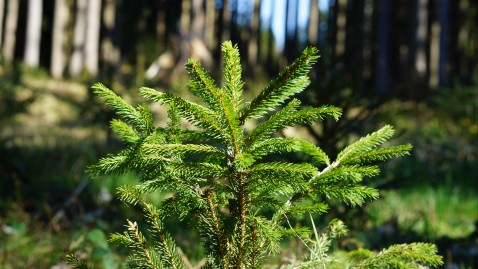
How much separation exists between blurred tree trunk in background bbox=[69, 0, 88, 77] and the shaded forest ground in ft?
27.6

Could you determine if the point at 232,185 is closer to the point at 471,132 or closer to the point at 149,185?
the point at 149,185

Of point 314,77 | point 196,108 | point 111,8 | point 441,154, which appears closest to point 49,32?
point 111,8

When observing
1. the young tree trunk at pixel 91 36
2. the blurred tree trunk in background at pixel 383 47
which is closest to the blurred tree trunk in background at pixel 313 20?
the blurred tree trunk in background at pixel 383 47

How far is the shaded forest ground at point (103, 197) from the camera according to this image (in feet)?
8.38

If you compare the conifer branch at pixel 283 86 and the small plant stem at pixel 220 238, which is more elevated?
the conifer branch at pixel 283 86

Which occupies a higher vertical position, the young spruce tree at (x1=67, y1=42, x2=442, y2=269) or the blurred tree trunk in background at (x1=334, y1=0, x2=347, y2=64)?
the young spruce tree at (x1=67, y1=42, x2=442, y2=269)

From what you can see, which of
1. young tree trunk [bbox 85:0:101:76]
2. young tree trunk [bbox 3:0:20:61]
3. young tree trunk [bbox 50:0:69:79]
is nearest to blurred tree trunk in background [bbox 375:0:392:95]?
young tree trunk [bbox 85:0:101:76]

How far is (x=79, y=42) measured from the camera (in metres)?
16.6

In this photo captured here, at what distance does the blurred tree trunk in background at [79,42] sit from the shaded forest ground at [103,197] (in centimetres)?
841

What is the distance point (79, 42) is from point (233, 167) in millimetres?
16695

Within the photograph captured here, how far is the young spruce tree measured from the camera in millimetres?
934

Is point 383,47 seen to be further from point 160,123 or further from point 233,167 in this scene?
point 233,167

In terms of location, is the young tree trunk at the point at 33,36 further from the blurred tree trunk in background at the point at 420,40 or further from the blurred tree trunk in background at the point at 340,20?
the blurred tree trunk in background at the point at 340,20

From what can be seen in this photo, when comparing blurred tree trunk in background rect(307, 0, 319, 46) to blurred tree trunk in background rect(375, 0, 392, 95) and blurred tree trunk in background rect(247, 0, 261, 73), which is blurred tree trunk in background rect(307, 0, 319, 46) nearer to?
blurred tree trunk in background rect(247, 0, 261, 73)
